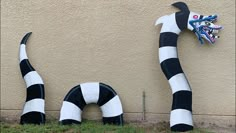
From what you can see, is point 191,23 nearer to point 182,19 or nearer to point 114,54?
point 182,19

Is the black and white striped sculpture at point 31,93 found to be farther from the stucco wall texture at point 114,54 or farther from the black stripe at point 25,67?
the stucco wall texture at point 114,54

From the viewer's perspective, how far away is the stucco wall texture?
5621 millimetres

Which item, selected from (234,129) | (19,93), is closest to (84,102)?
(19,93)

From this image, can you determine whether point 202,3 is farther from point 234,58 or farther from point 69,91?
point 69,91

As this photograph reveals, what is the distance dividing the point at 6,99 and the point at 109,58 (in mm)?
1716

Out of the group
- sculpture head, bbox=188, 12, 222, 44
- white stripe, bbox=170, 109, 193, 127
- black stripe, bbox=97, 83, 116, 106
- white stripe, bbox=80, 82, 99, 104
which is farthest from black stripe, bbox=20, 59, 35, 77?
sculpture head, bbox=188, 12, 222, 44

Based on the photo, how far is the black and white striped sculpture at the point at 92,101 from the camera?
219 inches

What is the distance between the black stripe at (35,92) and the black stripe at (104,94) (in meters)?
0.85

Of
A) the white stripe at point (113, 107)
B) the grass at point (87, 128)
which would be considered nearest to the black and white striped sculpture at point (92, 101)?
the white stripe at point (113, 107)

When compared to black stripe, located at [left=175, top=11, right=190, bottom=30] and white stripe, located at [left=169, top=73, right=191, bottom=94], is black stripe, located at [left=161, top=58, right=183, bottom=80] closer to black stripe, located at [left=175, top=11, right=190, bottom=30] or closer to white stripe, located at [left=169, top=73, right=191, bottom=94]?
white stripe, located at [left=169, top=73, right=191, bottom=94]

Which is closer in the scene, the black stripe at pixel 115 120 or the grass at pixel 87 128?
the grass at pixel 87 128

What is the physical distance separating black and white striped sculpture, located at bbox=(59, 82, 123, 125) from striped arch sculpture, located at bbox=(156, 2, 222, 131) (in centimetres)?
79

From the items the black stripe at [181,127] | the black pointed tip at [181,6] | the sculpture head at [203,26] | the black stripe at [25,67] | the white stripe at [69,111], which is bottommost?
the black stripe at [181,127]

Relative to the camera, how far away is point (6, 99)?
19.8 feet
